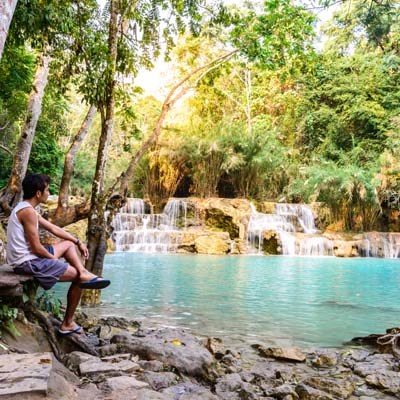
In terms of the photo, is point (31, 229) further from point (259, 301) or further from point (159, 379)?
point (259, 301)

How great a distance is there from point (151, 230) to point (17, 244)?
49.6 feet

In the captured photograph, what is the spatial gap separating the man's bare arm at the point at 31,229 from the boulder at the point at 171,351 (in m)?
0.94

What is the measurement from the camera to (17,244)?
3.15 metres

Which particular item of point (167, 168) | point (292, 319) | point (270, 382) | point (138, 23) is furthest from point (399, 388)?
point (167, 168)

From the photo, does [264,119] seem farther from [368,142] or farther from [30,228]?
[30,228]

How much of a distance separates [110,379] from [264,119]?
2752 cm

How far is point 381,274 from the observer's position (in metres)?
11.5

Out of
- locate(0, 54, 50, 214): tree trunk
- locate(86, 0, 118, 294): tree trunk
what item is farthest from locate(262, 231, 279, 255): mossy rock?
locate(86, 0, 118, 294): tree trunk

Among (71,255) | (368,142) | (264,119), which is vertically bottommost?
(71,255)

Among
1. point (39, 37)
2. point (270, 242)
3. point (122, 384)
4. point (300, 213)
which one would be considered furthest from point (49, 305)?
point (300, 213)

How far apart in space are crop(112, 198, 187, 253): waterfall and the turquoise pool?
18.5ft

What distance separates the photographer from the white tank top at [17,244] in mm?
3131

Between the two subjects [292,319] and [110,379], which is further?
[292,319]

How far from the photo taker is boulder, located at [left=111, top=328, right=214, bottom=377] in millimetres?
3075
